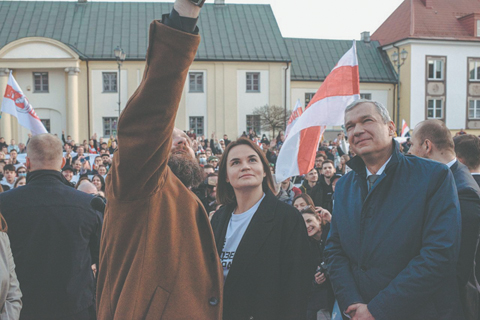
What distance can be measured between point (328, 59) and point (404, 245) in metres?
38.7

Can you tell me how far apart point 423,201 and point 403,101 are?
3860 cm

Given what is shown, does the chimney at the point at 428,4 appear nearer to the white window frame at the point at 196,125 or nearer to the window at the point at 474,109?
the window at the point at 474,109

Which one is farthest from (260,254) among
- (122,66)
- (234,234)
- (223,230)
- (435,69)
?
(435,69)

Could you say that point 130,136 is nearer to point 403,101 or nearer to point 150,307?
point 150,307

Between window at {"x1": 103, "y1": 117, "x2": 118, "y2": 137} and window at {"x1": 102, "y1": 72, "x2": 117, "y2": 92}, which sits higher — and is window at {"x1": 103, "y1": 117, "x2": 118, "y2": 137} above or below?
below

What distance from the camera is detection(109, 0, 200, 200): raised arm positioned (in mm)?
1644

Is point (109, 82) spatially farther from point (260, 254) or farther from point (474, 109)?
point (260, 254)

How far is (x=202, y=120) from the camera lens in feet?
114

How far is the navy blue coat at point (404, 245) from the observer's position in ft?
8.68

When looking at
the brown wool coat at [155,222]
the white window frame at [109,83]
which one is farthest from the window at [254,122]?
the brown wool coat at [155,222]

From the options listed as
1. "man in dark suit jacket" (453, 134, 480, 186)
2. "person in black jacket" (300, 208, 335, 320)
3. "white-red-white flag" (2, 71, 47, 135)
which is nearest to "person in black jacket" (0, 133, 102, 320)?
"person in black jacket" (300, 208, 335, 320)

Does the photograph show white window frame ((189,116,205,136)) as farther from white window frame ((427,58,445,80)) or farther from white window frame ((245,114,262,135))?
white window frame ((427,58,445,80))

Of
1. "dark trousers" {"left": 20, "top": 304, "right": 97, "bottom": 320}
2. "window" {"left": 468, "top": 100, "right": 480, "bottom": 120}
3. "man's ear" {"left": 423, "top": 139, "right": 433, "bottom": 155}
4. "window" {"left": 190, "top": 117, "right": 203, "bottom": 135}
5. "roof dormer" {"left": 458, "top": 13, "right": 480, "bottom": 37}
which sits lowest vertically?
"dark trousers" {"left": 20, "top": 304, "right": 97, "bottom": 320}

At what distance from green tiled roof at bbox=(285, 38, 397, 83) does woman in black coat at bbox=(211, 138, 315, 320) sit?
3456 cm
